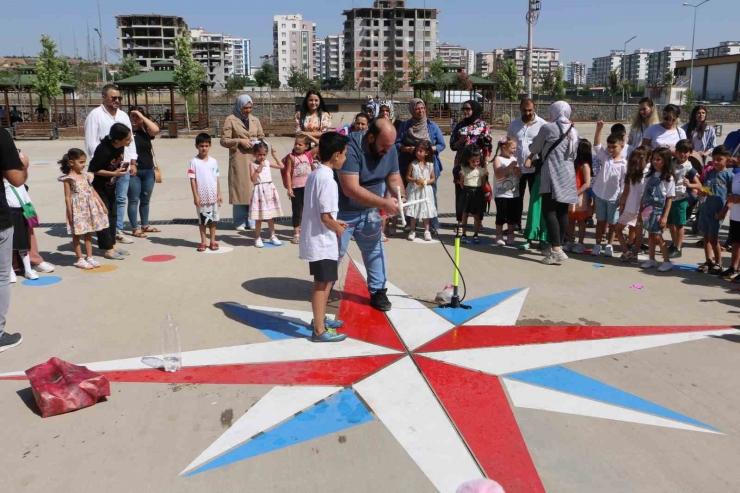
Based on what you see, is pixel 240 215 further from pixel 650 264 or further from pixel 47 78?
pixel 47 78

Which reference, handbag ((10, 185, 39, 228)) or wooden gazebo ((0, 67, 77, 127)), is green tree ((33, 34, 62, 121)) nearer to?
wooden gazebo ((0, 67, 77, 127))

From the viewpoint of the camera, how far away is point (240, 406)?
11.8ft

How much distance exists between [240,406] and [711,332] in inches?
146

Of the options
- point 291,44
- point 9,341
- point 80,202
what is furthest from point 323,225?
point 291,44

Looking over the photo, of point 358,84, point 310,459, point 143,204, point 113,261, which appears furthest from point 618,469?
point 358,84

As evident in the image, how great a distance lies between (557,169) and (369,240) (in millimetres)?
2842

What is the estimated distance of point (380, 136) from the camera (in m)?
4.90

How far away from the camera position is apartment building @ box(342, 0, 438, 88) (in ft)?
420

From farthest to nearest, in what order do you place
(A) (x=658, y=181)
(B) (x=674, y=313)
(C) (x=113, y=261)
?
(C) (x=113, y=261) → (A) (x=658, y=181) → (B) (x=674, y=313)

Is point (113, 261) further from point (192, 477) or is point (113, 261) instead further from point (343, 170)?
point (192, 477)

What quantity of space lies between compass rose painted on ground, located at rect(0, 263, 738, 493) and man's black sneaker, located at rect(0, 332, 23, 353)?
51 centimetres

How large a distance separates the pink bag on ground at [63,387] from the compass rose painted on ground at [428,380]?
0.32 meters

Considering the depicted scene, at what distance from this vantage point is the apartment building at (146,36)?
401ft

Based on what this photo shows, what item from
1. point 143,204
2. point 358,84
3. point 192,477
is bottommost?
point 192,477
